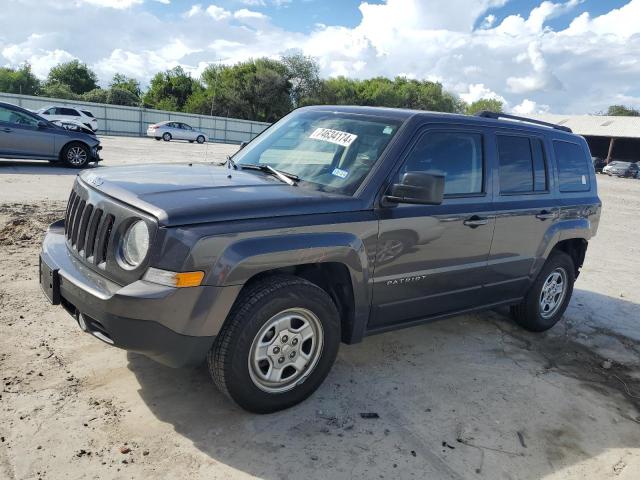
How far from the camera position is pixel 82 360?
3.78 metres

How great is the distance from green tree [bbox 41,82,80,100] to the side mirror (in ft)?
211

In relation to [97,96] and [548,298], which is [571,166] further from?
[97,96]

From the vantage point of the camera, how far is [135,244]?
2.95 metres

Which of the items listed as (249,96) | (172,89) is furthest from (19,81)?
(249,96)

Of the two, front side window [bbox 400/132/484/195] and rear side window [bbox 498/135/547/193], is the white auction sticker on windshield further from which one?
rear side window [bbox 498/135/547/193]

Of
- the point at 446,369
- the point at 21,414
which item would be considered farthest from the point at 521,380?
the point at 21,414

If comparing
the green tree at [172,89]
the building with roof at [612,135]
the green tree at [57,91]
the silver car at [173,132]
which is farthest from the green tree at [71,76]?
the building with roof at [612,135]

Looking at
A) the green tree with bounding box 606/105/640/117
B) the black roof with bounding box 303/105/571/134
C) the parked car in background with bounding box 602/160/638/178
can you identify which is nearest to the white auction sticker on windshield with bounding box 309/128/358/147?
the black roof with bounding box 303/105/571/134

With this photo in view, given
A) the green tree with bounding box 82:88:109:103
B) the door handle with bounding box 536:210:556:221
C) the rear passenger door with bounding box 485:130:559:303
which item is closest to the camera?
the rear passenger door with bounding box 485:130:559:303

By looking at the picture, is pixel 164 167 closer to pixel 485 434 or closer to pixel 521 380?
pixel 485 434

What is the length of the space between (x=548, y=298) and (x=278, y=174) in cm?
313

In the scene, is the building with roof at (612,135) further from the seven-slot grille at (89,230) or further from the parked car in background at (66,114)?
the seven-slot grille at (89,230)

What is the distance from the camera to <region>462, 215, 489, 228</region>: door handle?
4.09 m

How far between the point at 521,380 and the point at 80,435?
10.3 ft
